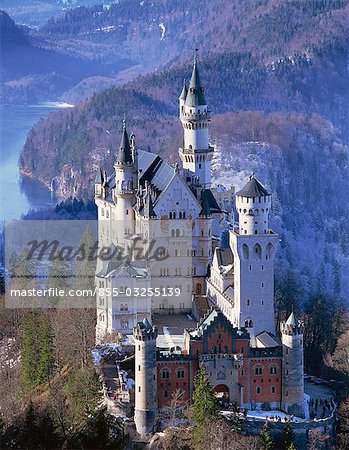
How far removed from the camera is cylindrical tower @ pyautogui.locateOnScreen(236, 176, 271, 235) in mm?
57188

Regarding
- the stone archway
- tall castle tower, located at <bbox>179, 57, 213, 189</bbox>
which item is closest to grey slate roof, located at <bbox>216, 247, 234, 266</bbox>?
tall castle tower, located at <bbox>179, 57, 213, 189</bbox>

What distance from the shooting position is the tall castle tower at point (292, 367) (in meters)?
54.8

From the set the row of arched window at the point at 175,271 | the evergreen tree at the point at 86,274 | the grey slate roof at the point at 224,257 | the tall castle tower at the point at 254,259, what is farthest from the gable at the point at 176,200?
the tall castle tower at the point at 254,259

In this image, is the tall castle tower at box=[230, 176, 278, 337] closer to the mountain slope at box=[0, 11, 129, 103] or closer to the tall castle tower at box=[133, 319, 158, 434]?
the tall castle tower at box=[133, 319, 158, 434]

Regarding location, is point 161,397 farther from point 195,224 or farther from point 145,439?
point 195,224

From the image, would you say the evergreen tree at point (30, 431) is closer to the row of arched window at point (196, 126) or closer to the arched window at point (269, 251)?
the arched window at point (269, 251)

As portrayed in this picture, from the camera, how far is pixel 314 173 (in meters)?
94.6

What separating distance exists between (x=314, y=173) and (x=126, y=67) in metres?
62.9

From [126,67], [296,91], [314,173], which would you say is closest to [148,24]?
[126,67]

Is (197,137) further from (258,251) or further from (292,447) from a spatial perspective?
(292,447)

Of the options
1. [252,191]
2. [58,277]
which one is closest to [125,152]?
[58,277]

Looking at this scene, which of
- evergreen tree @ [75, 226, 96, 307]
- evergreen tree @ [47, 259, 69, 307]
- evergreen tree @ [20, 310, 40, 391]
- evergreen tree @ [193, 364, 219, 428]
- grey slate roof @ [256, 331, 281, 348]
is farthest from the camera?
evergreen tree @ [47, 259, 69, 307]

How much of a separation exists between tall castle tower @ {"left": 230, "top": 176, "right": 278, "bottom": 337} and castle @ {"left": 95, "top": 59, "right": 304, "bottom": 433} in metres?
0.03

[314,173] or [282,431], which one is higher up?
[314,173]
